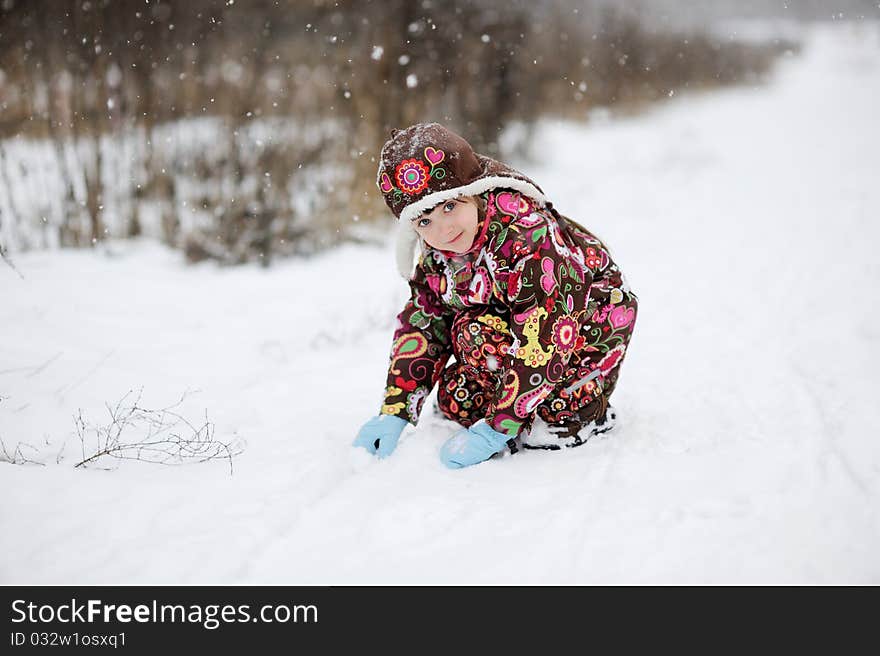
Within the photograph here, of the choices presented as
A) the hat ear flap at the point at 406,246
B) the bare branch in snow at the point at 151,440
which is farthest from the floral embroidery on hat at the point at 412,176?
the bare branch in snow at the point at 151,440

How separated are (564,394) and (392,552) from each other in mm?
748

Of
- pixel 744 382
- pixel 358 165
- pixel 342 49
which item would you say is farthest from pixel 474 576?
pixel 342 49

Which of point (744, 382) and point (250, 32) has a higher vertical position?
point (250, 32)

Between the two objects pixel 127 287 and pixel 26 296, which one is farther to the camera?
pixel 127 287

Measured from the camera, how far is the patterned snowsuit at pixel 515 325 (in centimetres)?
172

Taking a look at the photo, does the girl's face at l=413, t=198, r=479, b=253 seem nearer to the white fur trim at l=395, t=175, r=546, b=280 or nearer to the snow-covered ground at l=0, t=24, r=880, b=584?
the white fur trim at l=395, t=175, r=546, b=280

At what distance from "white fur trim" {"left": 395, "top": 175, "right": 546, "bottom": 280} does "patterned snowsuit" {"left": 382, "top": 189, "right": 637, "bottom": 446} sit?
32 millimetres

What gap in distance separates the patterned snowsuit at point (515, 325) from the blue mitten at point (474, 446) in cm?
3

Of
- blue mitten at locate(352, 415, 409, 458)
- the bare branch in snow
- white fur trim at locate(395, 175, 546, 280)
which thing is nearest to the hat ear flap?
white fur trim at locate(395, 175, 546, 280)

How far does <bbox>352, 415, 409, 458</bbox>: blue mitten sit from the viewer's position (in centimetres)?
195

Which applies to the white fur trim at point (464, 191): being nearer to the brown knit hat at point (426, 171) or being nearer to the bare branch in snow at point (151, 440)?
the brown knit hat at point (426, 171)

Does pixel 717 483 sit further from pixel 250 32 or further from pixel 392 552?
pixel 250 32

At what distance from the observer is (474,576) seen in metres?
1.50
